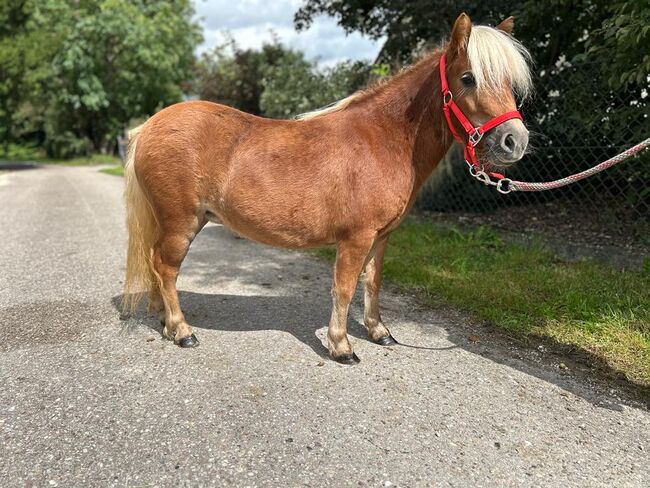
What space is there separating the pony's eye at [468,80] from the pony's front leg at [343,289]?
1154 mm

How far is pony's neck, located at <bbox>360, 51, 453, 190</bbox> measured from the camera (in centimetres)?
327

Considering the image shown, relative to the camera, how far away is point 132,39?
26.5m

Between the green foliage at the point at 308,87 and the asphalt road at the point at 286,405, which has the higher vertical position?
the green foliage at the point at 308,87

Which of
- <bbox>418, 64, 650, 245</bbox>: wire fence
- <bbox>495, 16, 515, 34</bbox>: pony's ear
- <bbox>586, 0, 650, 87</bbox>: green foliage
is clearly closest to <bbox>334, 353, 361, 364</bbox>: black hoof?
<bbox>495, 16, 515, 34</bbox>: pony's ear

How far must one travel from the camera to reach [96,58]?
2808 cm

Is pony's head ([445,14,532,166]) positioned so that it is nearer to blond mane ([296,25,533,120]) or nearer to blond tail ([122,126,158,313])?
blond mane ([296,25,533,120])

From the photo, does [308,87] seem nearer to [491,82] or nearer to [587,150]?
[587,150]

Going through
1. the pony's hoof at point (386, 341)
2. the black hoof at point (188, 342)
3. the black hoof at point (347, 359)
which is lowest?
the black hoof at point (188, 342)

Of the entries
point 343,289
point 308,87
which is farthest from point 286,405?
point 308,87

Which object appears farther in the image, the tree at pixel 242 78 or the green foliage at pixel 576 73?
the tree at pixel 242 78

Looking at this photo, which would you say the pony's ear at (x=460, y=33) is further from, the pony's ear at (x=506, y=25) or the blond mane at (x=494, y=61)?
the pony's ear at (x=506, y=25)

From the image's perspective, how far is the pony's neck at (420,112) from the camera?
10.7 ft

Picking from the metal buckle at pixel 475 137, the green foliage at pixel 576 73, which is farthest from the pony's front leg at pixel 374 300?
the green foliage at pixel 576 73

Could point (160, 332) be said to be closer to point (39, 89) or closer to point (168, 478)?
point (168, 478)
